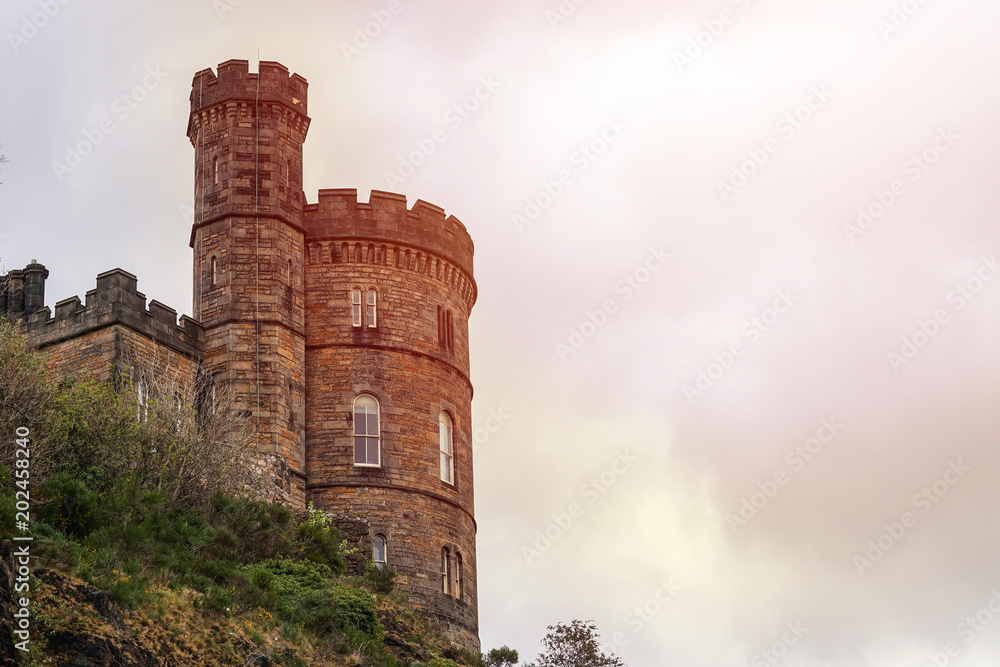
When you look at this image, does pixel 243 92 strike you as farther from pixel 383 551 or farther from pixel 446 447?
pixel 383 551

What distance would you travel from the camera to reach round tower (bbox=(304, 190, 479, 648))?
121 ft

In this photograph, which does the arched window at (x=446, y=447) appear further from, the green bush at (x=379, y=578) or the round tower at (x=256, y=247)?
the green bush at (x=379, y=578)

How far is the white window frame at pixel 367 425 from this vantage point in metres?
37.2

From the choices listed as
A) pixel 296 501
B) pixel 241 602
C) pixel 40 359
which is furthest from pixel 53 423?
pixel 296 501

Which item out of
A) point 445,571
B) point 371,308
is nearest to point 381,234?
point 371,308

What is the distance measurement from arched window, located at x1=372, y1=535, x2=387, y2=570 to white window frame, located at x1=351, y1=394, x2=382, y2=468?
6.82 ft

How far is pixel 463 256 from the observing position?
136ft

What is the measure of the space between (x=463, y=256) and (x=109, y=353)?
39.2ft

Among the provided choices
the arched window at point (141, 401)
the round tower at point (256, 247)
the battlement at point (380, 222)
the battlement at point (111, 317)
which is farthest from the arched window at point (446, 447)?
the arched window at point (141, 401)

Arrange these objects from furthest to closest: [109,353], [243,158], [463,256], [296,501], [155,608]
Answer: [463,256]
[243,158]
[296,501]
[109,353]
[155,608]

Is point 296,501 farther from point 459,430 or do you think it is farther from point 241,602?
point 241,602

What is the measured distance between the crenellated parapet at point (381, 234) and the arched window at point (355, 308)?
1.00 m

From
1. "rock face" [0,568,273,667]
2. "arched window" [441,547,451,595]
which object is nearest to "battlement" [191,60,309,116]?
"arched window" [441,547,451,595]

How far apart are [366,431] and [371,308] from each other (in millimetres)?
3621
